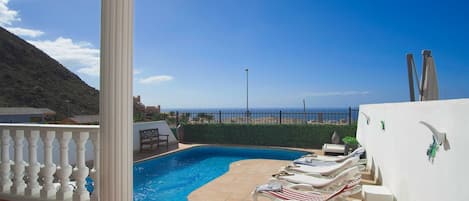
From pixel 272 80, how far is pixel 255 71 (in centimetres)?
363

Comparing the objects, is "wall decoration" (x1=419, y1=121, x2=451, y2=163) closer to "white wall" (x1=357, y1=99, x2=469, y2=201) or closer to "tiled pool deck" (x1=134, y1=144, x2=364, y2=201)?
"white wall" (x1=357, y1=99, x2=469, y2=201)

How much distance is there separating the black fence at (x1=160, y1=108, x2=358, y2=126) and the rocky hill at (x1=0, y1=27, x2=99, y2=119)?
8157mm

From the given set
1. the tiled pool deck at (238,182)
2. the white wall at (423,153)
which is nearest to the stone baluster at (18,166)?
the tiled pool deck at (238,182)

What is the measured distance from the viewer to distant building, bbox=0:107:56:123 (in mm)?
3880

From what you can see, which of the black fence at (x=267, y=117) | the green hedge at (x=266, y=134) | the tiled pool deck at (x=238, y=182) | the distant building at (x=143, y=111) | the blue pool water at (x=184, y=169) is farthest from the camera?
the distant building at (x=143, y=111)

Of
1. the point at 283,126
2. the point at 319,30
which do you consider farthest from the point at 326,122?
the point at 319,30

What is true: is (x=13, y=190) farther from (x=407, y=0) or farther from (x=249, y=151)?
(x=407, y=0)

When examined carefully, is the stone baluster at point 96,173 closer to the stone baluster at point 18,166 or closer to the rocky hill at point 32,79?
the stone baluster at point 18,166

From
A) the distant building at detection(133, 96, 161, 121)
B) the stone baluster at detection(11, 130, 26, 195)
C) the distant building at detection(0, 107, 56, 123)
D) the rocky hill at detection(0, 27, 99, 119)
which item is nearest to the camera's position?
the stone baluster at detection(11, 130, 26, 195)

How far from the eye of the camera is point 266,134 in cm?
1196

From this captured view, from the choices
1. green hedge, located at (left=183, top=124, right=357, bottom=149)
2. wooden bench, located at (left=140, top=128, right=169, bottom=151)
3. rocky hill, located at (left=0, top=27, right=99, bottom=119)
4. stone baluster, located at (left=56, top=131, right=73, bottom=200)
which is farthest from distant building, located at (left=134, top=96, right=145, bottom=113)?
stone baluster, located at (left=56, top=131, right=73, bottom=200)

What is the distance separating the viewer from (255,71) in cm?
2278

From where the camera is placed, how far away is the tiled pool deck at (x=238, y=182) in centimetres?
466

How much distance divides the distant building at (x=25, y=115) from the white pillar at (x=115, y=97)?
2901 millimetres
